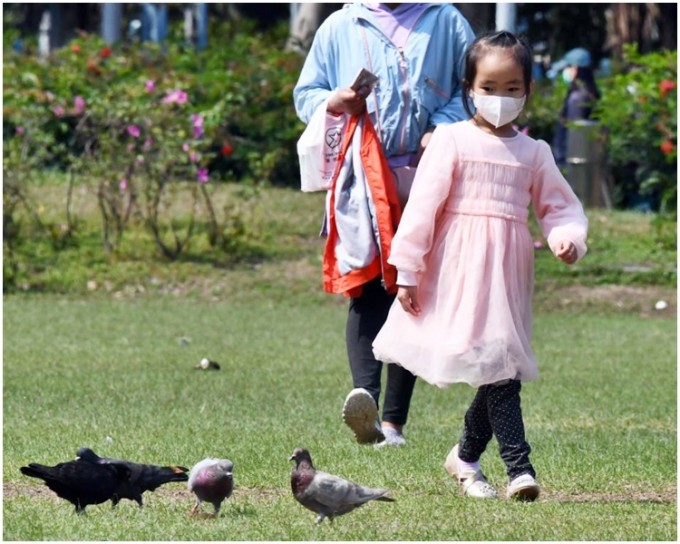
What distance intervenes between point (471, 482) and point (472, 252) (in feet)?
2.59

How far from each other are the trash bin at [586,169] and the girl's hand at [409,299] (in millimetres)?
13098

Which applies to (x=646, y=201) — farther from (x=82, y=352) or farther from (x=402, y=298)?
(x=402, y=298)

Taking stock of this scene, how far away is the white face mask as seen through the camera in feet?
16.5

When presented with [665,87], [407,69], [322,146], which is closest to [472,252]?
[322,146]

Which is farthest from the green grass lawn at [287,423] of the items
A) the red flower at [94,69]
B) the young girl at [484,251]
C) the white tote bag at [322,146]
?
the red flower at [94,69]

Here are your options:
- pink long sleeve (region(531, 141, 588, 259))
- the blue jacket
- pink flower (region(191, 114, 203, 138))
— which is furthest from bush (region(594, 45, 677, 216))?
pink long sleeve (region(531, 141, 588, 259))

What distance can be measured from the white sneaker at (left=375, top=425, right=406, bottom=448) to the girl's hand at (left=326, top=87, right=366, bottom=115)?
4.37 ft

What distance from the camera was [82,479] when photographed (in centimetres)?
451

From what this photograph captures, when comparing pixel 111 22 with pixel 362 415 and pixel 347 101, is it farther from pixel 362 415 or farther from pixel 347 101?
pixel 362 415

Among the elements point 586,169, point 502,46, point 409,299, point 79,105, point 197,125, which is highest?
point 502,46

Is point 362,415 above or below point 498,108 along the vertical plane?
below

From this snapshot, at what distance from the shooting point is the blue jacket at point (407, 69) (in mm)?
6039

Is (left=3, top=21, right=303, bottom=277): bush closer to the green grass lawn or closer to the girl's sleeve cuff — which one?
the green grass lawn

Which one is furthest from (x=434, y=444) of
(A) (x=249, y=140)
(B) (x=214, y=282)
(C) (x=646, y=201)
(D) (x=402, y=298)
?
(C) (x=646, y=201)
